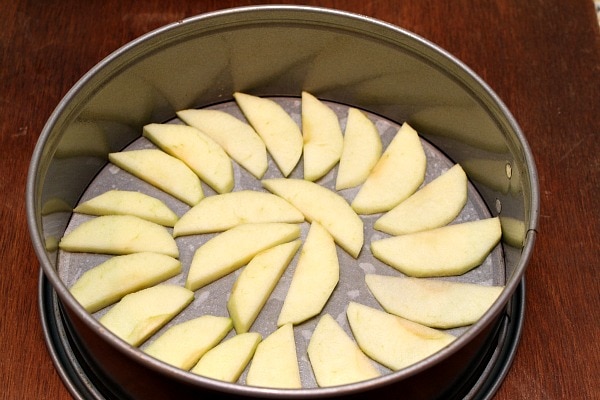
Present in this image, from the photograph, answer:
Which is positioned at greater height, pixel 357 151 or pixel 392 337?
pixel 357 151

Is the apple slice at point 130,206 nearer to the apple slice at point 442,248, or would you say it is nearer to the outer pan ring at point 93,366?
the outer pan ring at point 93,366

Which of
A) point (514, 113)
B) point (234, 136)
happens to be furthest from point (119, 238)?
point (514, 113)

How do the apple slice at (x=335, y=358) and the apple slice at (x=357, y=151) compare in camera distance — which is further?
the apple slice at (x=357, y=151)

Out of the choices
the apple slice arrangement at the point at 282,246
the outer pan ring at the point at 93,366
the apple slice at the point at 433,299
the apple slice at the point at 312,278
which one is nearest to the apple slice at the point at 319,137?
the apple slice arrangement at the point at 282,246

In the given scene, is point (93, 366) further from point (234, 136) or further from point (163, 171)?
point (234, 136)

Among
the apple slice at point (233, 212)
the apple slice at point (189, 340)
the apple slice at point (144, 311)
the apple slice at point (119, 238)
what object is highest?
the apple slice at point (119, 238)

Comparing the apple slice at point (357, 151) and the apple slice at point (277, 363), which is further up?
the apple slice at point (357, 151)

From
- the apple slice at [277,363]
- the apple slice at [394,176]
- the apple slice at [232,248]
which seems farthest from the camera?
the apple slice at [394,176]
